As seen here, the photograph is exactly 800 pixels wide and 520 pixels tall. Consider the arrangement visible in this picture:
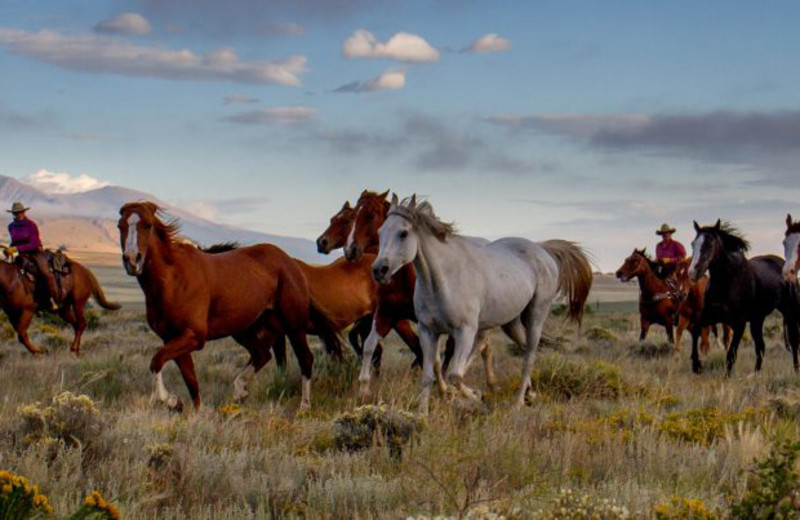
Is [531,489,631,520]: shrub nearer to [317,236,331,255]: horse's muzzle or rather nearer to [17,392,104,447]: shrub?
[17,392,104,447]: shrub

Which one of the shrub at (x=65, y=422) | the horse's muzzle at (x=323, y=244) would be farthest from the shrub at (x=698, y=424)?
the horse's muzzle at (x=323, y=244)

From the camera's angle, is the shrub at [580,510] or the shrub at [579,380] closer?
the shrub at [580,510]

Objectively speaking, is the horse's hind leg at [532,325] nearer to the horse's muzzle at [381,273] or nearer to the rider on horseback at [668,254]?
the horse's muzzle at [381,273]

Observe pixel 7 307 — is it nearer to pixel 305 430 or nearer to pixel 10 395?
pixel 10 395

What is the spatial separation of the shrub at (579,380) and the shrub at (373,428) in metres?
4.13

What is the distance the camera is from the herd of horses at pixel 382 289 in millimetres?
8336

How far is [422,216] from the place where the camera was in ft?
27.5

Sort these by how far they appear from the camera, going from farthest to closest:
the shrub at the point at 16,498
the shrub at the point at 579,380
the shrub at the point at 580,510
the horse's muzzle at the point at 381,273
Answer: the shrub at the point at 579,380, the horse's muzzle at the point at 381,273, the shrub at the point at 580,510, the shrub at the point at 16,498

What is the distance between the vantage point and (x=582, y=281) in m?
11.4

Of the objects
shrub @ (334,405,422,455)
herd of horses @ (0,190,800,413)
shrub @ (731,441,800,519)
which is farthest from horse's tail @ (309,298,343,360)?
shrub @ (731,441,800,519)

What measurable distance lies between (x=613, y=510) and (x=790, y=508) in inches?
29.0

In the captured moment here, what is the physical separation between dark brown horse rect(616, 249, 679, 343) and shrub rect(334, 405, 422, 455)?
1355 cm

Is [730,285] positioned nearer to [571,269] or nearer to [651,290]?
[571,269]

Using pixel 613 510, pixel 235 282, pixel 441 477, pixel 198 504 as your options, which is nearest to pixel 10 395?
pixel 235 282
